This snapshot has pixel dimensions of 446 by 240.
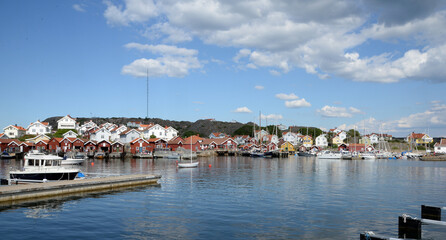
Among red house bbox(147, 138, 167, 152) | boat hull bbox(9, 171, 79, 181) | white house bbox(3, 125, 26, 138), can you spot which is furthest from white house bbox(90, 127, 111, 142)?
boat hull bbox(9, 171, 79, 181)

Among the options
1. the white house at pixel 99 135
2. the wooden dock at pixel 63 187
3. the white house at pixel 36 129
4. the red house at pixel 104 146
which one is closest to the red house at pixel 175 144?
the red house at pixel 104 146

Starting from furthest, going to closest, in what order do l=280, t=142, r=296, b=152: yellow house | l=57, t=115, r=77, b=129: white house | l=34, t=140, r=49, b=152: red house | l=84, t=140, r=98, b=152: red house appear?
l=57, t=115, r=77, b=129: white house < l=280, t=142, r=296, b=152: yellow house < l=84, t=140, r=98, b=152: red house < l=34, t=140, r=49, b=152: red house

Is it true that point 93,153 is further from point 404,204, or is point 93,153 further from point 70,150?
point 404,204

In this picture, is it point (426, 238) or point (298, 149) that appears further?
point (298, 149)

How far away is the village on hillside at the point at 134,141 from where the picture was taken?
100438mm

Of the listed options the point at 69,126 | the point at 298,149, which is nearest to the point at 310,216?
the point at 298,149

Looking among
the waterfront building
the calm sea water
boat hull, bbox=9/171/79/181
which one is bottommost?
the calm sea water

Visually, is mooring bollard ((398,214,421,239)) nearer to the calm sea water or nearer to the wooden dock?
the calm sea water

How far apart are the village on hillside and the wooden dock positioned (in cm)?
3223

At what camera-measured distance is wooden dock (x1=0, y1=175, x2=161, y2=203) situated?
25669 millimetres

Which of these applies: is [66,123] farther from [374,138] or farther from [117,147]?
[374,138]

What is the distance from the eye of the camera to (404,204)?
27188 millimetres

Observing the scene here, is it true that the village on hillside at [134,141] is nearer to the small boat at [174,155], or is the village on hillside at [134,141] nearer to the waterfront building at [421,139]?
the waterfront building at [421,139]

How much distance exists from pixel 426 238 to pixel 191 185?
78.8ft
